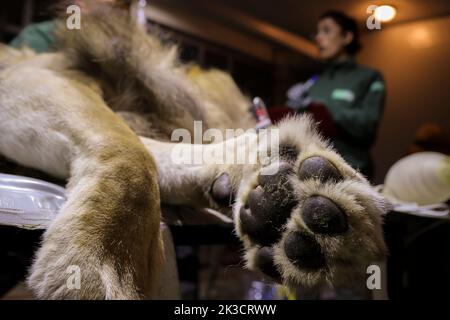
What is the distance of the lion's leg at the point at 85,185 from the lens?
425 mm

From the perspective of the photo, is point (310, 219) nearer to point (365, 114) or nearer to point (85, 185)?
point (85, 185)

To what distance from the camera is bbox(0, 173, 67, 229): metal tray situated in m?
0.49

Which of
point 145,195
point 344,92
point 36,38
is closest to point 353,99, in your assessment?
point 344,92

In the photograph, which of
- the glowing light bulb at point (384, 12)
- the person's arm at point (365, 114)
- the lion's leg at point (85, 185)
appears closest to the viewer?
the lion's leg at point (85, 185)

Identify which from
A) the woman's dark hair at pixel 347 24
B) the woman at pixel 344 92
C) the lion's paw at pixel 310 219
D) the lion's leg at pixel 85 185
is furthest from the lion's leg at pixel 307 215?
the woman's dark hair at pixel 347 24

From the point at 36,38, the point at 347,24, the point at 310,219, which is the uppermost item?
the point at 347,24

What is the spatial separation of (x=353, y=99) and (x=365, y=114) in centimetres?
7

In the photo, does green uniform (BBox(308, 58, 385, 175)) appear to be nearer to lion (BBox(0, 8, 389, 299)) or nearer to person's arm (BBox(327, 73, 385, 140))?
person's arm (BBox(327, 73, 385, 140))

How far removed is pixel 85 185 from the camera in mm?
506

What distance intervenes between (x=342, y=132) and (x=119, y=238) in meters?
1.04

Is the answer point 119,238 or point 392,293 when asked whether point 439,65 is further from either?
point 119,238

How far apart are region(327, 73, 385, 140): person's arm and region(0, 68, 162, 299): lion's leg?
90 centimetres

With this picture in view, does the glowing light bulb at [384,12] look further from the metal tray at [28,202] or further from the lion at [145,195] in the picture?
the metal tray at [28,202]
